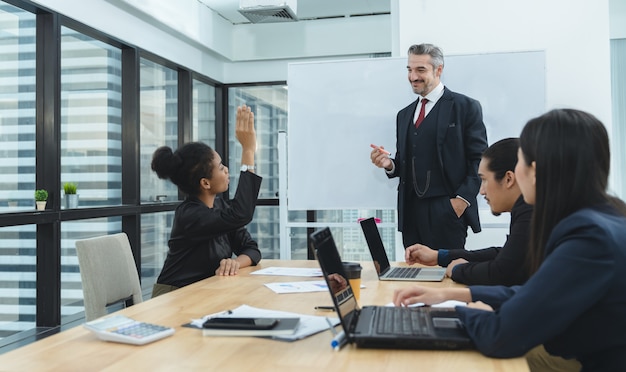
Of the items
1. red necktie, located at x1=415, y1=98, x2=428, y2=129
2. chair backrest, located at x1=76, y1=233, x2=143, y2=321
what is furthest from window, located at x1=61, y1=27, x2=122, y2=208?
red necktie, located at x1=415, y1=98, x2=428, y2=129

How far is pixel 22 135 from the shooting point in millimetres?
3875

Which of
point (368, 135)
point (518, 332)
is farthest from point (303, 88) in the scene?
point (518, 332)

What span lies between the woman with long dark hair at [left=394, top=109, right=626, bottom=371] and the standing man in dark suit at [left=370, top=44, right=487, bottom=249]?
1.74 metres

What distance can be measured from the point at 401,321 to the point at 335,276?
0.18 meters

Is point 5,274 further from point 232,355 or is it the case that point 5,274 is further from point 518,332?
point 518,332

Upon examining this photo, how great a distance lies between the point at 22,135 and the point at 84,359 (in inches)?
126

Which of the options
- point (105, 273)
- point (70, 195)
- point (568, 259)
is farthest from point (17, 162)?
point (568, 259)

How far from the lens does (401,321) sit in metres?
1.25

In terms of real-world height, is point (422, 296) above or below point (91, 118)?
below

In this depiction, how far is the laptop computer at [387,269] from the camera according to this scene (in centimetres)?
200

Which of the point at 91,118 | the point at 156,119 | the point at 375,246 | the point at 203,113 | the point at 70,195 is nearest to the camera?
the point at 375,246

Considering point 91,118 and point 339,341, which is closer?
point 339,341

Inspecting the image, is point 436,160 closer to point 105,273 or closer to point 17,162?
point 105,273

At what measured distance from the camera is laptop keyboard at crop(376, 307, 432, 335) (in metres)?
1.17
